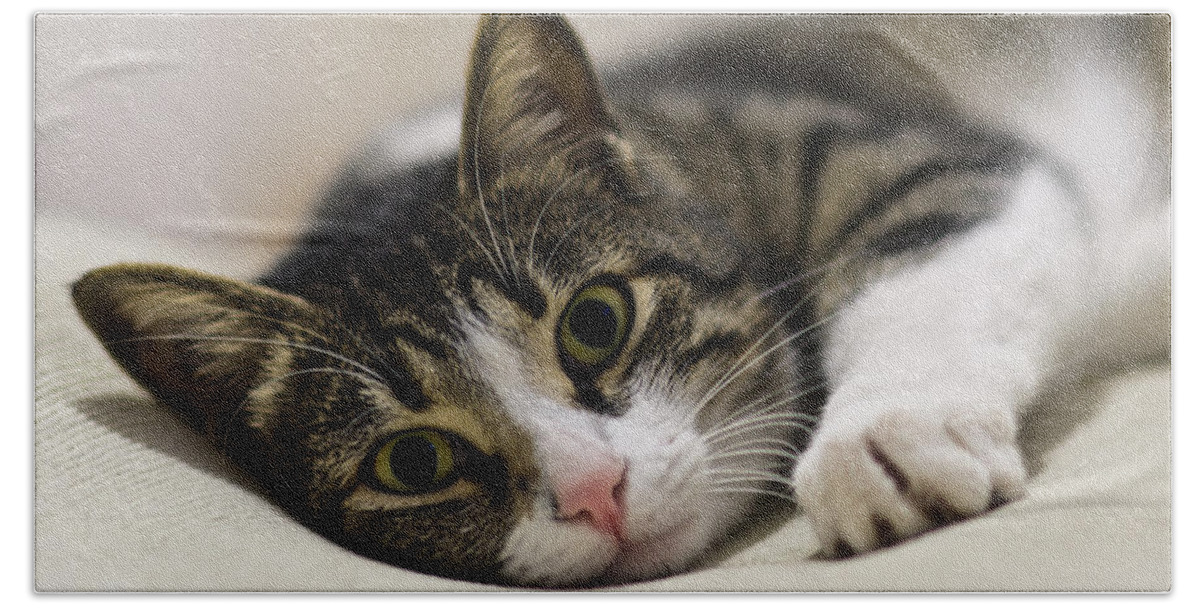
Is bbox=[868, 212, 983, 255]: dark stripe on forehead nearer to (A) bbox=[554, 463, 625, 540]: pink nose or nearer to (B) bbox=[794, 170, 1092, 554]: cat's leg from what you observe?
(B) bbox=[794, 170, 1092, 554]: cat's leg

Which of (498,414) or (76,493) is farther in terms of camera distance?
(76,493)

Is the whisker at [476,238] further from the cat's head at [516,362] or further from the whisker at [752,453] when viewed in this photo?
the whisker at [752,453]

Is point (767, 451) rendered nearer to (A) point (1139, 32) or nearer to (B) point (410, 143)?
(B) point (410, 143)

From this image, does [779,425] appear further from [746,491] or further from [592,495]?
[592,495]

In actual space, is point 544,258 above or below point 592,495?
above

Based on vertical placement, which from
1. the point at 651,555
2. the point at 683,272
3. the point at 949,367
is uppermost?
the point at 683,272

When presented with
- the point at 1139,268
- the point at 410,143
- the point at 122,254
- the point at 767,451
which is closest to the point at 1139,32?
the point at 1139,268

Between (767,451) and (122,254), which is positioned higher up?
(122,254)

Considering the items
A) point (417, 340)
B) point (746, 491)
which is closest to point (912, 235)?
point (746, 491)
